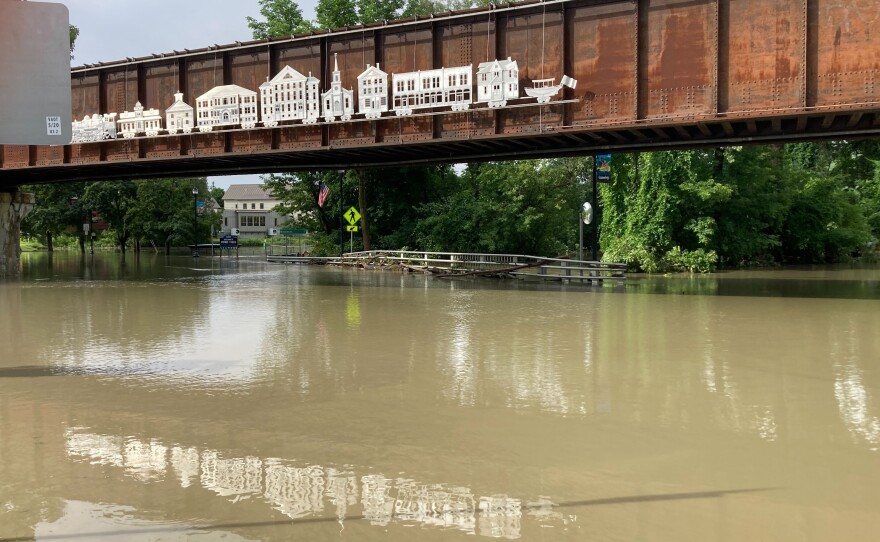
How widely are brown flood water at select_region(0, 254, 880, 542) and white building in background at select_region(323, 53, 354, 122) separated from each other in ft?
30.6

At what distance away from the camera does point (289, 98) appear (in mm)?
23844

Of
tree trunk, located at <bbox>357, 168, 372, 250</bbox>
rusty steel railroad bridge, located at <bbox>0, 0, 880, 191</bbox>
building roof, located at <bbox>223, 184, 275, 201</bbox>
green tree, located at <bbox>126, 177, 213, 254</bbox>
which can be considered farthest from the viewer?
building roof, located at <bbox>223, 184, 275, 201</bbox>

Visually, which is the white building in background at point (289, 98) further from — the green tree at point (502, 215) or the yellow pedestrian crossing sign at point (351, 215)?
the yellow pedestrian crossing sign at point (351, 215)

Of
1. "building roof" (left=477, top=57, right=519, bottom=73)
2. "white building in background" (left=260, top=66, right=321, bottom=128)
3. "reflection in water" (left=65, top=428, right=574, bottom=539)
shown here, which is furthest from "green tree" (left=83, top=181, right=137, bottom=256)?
"reflection in water" (left=65, top=428, right=574, bottom=539)

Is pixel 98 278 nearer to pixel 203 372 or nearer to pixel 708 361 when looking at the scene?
pixel 203 372

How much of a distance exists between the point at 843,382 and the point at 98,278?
95.9 feet

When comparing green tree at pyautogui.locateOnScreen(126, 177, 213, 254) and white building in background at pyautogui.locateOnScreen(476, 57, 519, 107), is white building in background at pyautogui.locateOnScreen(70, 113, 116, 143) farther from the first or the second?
green tree at pyautogui.locateOnScreen(126, 177, 213, 254)

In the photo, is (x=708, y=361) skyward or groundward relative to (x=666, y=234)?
groundward

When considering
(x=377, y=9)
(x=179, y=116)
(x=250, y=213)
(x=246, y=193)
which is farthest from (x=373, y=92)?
(x=246, y=193)

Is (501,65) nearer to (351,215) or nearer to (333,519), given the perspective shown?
(333,519)

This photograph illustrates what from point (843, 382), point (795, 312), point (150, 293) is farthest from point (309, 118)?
point (843, 382)

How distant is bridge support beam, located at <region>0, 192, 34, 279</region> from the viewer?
3130 cm

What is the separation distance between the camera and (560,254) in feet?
136

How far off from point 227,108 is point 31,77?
22065 millimetres
